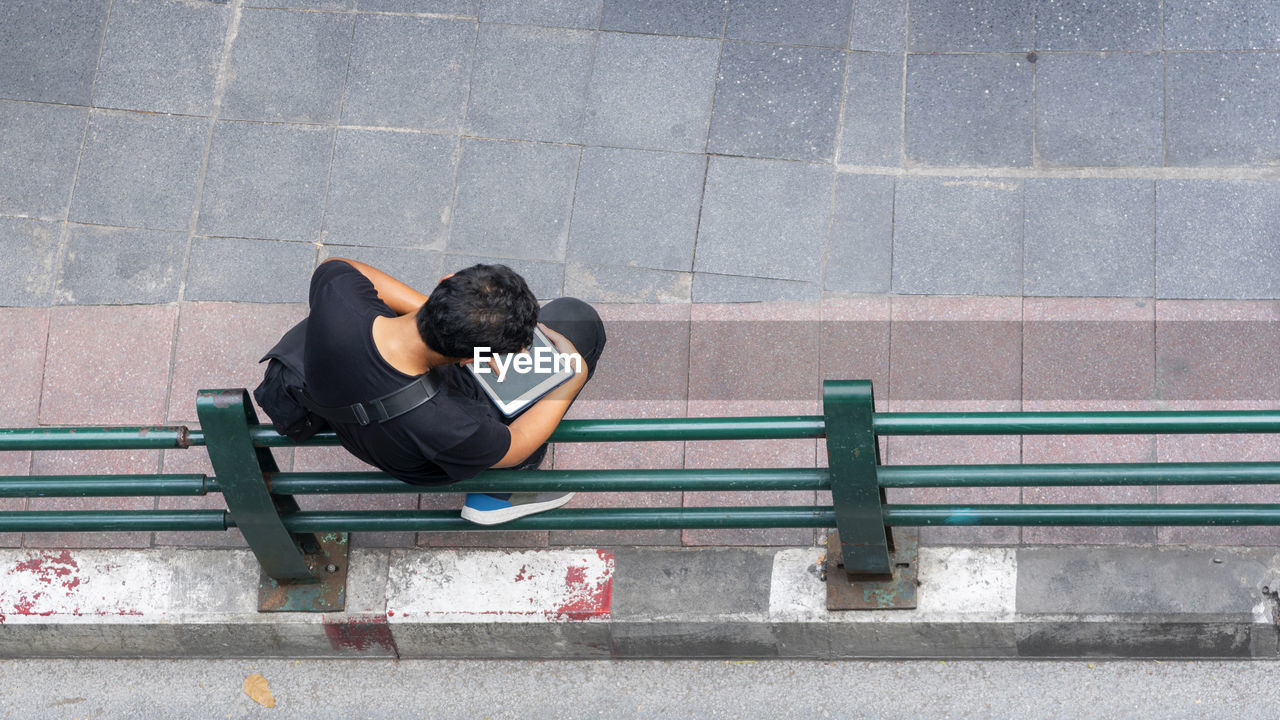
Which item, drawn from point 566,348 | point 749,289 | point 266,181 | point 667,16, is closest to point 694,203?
point 749,289

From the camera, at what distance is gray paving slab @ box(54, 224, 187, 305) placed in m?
5.64

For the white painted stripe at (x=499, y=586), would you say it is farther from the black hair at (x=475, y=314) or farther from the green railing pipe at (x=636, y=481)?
the black hair at (x=475, y=314)

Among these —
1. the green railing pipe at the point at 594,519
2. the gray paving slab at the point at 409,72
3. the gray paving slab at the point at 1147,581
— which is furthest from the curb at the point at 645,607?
the gray paving slab at the point at 409,72

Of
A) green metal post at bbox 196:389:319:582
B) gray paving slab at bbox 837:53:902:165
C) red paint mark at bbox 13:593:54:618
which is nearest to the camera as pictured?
green metal post at bbox 196:389:319:582

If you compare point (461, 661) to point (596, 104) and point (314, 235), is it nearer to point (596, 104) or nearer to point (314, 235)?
point (314, 235)

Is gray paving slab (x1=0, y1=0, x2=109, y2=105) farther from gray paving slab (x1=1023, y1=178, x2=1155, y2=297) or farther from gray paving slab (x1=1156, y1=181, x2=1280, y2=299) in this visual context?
gray paving slab (x1=1156, y1=181, x2=1280, y2=299)

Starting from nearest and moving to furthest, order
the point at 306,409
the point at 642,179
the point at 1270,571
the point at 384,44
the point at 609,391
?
the point at 306,409 < the point at 1270,571 < the point at 609,391 < the point at 642,179 < the point at 384,44

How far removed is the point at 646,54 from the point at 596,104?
1.13 feet

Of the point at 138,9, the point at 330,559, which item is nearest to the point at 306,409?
the point at 330,559

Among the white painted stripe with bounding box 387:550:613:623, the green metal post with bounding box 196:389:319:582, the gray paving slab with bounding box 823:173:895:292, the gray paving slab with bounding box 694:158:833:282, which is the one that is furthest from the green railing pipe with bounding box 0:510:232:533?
the gray paving slab with bounding box 823:173:895:292

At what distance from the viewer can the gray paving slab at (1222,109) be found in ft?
17.9

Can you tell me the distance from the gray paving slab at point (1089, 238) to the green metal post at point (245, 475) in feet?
10.1

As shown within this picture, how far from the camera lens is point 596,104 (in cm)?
583

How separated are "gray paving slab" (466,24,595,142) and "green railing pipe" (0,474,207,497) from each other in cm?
229
